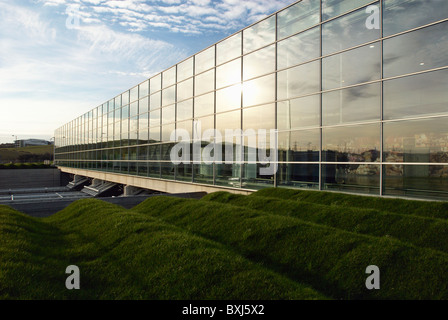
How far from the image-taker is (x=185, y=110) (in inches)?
907

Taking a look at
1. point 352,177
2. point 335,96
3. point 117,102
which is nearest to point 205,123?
point 335,96

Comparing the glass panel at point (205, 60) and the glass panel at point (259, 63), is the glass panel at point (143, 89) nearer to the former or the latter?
the glass panel at point (205, 60)

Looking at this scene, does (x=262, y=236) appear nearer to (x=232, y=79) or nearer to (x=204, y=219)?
(x=204, y=219)

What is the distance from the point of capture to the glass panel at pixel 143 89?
29361 millimetres

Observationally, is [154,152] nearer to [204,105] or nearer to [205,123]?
[205,123]

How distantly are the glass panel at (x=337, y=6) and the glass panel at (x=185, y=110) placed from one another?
1107cm

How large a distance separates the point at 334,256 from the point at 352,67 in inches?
365

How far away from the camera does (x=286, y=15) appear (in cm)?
1559

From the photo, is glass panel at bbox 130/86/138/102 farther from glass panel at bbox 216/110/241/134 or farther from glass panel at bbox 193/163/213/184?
glass panel at bbox 216/110/241/134

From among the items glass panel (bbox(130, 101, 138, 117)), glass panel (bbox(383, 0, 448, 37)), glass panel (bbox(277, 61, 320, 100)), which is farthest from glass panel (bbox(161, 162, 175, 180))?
glass panel (bbox(383, 0, 448, 37))

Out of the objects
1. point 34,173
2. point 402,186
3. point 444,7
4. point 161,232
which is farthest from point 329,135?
point 34,173

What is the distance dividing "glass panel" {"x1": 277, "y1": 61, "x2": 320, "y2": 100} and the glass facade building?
1.9 inches

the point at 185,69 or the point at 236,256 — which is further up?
the point at 185,69

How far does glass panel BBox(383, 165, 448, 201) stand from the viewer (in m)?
10.1
